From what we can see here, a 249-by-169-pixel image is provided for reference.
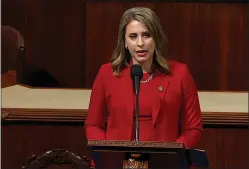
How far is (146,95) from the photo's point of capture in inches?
45.9

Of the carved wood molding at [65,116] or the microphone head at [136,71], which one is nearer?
the microphone head at [136,71]

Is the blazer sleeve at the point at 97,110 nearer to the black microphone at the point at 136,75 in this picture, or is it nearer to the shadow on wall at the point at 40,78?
the black microphone at the point at 136,75

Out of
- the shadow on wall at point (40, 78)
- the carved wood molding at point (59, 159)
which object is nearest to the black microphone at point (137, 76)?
the carved wood molding at point (59, 159)

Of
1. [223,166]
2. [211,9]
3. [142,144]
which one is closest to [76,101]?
[223,166]

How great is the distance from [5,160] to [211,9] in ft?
4.21

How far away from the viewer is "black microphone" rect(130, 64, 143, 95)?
3.59ft

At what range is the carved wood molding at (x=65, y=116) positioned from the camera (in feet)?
5.18

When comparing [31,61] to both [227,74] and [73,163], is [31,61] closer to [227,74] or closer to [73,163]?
[227,74]

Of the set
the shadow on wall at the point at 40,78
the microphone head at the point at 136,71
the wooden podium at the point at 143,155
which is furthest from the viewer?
the shadow on wall at the point at 40,78

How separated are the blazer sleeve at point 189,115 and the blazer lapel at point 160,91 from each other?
4 cm

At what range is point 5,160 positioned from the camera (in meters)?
1.63

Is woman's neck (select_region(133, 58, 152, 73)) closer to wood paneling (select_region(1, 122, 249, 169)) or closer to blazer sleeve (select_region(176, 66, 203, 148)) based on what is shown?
blazer sleeve (select_region(176, 66, 203, 148))

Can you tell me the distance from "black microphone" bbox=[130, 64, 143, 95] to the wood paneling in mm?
546

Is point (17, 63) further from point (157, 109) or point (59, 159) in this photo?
point (157, 109)
